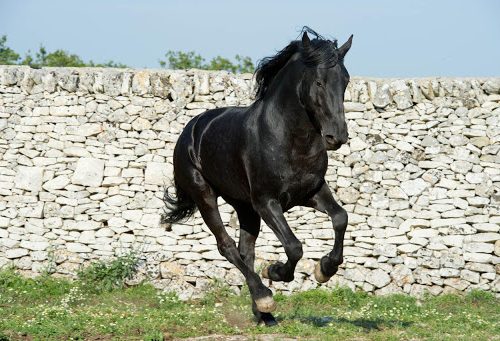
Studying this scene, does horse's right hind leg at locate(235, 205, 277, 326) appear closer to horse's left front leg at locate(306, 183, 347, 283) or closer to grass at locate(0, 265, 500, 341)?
grass at locate(0, 265, 500, 341)

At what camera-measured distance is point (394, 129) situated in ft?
42.4

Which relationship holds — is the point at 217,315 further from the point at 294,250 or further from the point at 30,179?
the point at 30,179

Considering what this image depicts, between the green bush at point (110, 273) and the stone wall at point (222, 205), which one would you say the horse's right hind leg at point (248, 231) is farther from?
the green bush at point (110, 273)

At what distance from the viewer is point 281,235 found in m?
6.99

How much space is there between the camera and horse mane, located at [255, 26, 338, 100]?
6633mm

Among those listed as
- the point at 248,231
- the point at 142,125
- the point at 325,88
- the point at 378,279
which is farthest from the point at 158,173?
the point at 325,88

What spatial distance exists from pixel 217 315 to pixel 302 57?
11.4ft

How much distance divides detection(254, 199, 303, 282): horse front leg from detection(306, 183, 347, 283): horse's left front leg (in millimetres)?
254

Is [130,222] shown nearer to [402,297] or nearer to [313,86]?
[402,297]

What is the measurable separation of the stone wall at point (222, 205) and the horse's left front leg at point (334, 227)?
5.12 metres

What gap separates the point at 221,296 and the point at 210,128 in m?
4.39

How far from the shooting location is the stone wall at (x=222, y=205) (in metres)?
12.3

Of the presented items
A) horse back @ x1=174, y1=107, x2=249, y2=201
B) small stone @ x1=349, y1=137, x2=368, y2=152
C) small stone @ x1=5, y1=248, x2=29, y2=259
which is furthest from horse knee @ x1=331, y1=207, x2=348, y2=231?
small stone @ x1=5, y1=248, x2=29, y2=259

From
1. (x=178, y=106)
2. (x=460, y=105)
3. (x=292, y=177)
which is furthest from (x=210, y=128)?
(x=460, y=105)
